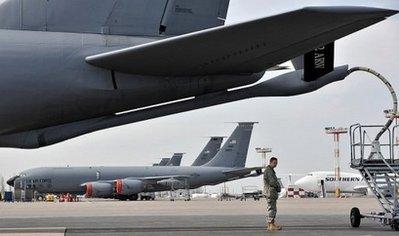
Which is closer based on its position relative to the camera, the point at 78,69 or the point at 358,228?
the point at 78,69

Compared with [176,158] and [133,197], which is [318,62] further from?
[176,158]

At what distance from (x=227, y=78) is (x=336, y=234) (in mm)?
3397

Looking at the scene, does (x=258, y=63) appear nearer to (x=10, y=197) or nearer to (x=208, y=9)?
(x=208, y=9)

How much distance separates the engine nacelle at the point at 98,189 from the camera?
58.5 m

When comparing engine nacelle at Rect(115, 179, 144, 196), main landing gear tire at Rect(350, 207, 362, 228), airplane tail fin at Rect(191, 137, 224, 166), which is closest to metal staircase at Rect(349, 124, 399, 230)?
main landing gear tire at Rect(350, 207, 362, 228)

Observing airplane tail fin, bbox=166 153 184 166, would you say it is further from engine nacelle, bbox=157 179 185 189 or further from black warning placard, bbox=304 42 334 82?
black warning placard, bbox=304 42 334 82

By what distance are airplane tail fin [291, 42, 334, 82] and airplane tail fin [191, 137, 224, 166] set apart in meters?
60.7

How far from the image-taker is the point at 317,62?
12.4 metres

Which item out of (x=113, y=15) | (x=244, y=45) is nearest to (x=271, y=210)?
(x=244, y=45)

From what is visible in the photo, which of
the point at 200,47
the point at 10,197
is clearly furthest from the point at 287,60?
the point at 10,197

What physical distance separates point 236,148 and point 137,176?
987 centimetres

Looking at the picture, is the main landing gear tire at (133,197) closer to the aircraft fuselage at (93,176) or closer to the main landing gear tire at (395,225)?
the aircraft fuselage at (93,176)

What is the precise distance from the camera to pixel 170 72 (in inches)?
481

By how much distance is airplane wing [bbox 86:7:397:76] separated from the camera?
32.3 ft
